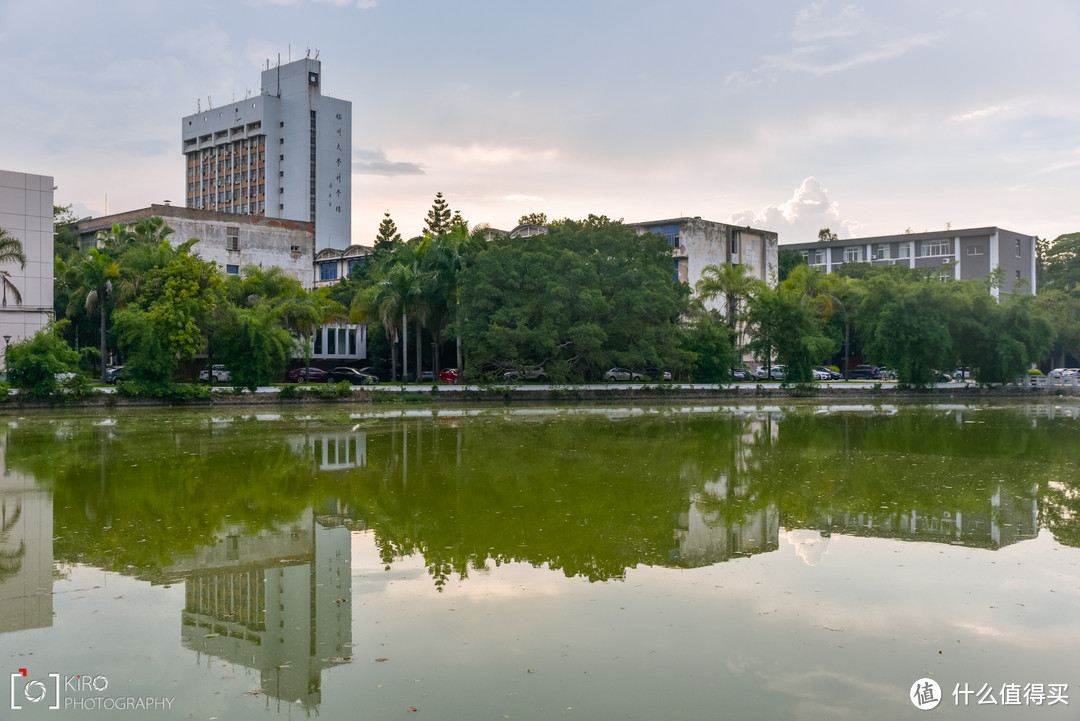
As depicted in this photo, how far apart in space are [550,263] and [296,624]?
118 feet

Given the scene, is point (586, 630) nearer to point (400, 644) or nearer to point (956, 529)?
point (400, 644)

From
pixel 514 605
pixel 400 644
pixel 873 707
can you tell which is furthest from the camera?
pixel 514 605

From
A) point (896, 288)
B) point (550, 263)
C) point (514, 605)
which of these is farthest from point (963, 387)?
point (514, 605)

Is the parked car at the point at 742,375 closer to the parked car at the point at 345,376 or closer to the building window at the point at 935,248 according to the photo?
the parked car at the point at 345,376

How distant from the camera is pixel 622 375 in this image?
49188mm

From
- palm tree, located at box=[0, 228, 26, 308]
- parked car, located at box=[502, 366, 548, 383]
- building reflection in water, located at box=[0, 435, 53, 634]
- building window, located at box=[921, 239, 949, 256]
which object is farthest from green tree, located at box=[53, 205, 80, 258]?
building window, located at box=[921, 239, 949, 256]

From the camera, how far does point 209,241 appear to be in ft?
212

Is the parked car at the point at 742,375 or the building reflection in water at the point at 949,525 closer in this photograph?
the building reflection in water at the point at 949,525

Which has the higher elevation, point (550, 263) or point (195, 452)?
point (550, 263)

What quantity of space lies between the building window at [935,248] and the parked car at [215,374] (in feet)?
198

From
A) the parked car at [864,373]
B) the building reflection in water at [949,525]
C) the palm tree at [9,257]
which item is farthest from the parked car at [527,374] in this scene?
the building reflection in water at [949,525]

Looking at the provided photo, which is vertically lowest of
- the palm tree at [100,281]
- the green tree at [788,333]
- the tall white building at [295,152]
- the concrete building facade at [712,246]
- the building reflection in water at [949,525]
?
the building reflection in water at [949,525]

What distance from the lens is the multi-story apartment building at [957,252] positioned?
2938 inches

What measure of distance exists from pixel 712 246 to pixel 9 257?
146 feet
